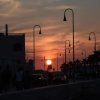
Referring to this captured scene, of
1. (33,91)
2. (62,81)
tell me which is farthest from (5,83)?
(62,81)

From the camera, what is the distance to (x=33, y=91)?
2150cm

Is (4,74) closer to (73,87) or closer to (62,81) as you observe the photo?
(73,87)

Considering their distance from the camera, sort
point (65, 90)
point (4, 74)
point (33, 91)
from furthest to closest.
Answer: point (4, 74) < point (65, 90) < point (33, 91)

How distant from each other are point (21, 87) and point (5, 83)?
1216 mm

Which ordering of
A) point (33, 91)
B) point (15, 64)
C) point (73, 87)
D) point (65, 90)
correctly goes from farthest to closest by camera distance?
1. point (15, 64)
2. point (73, 87)
3. point (65, 90)
4. point (33, 91)

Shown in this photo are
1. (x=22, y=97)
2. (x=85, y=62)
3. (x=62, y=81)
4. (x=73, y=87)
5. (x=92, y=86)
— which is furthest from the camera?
(x=85, y=62)

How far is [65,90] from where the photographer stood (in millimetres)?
29078

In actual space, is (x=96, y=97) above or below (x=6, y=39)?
below

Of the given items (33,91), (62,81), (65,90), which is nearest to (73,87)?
(65,90)

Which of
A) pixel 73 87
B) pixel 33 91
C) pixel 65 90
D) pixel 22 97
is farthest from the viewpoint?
pixel 73 87

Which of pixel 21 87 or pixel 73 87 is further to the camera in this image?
pixel 21 87

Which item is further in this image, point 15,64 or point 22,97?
point 15,64

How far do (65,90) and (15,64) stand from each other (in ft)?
225

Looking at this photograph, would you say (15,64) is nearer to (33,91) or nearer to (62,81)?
(62,81)
